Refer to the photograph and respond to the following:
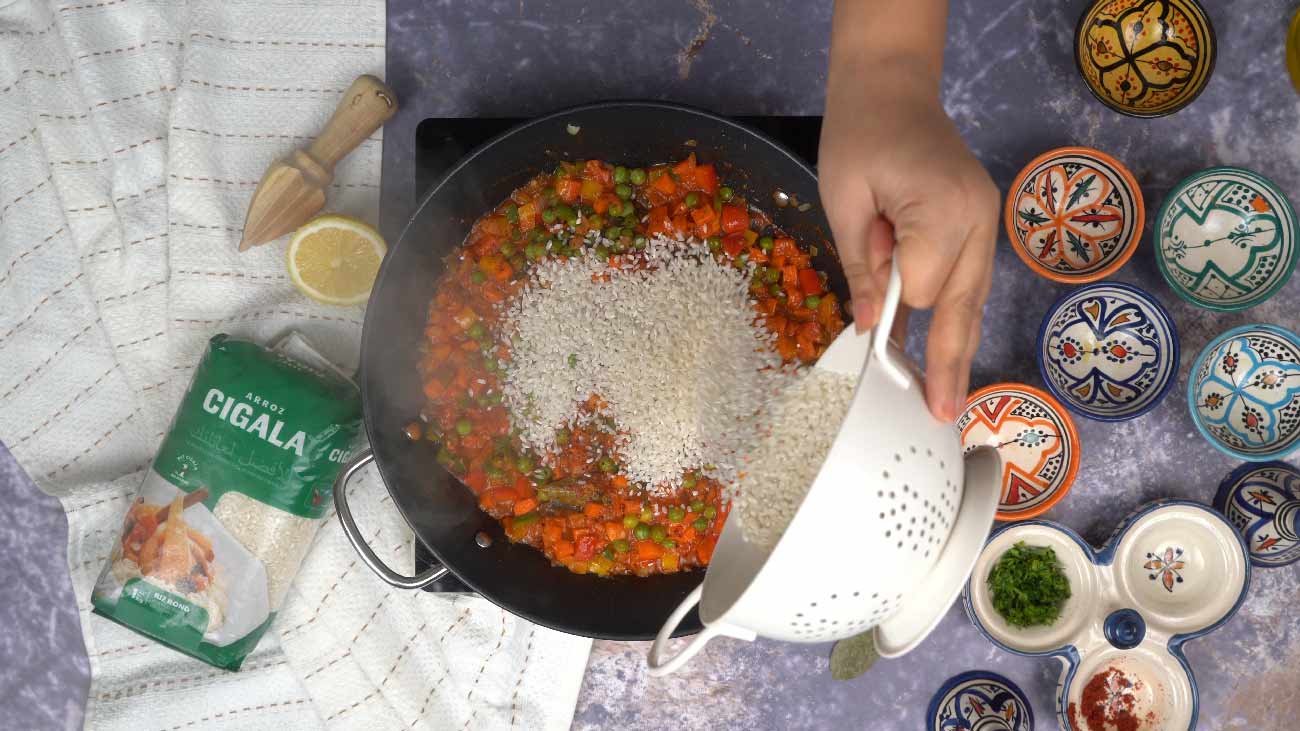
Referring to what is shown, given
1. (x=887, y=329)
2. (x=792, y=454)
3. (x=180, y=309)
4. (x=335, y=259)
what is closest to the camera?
(x=887, y=329)

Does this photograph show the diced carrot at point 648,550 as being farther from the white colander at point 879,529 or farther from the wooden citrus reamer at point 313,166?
the wooden citrus reamer at point 313,166

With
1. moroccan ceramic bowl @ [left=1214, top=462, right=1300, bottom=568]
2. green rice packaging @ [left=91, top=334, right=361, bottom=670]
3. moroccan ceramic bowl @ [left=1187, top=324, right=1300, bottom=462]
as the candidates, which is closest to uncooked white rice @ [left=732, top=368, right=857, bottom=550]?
green rice packaging @ [left=91, top=334, right=361, bottom=670]

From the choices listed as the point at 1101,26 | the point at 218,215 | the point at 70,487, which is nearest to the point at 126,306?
the point at 218,215

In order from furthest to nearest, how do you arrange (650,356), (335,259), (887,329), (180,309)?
(180,309)
(335,259)
(650,356)
(887,329)

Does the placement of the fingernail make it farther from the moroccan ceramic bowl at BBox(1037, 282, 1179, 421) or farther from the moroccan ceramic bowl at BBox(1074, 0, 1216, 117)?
the moroccan ceramic bowl at BBox(1074, 0, 1216, 117)

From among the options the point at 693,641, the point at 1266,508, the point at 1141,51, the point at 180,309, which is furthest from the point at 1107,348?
the point at 180,309

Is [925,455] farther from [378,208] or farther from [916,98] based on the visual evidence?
[378,208]

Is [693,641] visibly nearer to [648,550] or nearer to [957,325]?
[957,325]

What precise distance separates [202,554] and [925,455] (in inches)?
52.5

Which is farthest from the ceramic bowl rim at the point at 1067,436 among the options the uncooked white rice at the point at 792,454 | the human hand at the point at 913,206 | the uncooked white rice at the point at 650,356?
the uncooked white rice at the point at 792,454

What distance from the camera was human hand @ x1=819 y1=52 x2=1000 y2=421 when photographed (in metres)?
1.05

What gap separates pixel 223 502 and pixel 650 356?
0.84 meters

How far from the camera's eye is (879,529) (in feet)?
3.08

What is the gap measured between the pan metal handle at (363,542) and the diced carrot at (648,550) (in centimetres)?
38
